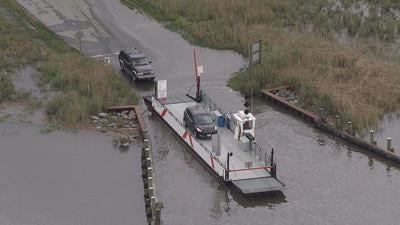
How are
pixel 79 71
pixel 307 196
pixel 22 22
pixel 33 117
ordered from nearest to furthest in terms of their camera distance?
pixel 307 196
pixel 33 117
pixel 79 71
pixel 22 22

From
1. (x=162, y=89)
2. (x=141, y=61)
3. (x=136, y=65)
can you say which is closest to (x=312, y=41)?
(x=141, y=61)

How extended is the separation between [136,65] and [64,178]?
14247 millimetres

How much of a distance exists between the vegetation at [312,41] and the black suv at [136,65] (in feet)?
18.0

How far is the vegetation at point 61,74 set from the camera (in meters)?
42.6

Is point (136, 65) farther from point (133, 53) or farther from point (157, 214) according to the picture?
point (157, 214)

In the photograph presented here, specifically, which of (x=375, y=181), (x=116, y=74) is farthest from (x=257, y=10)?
(x=375, y=181)

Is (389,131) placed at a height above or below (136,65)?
below

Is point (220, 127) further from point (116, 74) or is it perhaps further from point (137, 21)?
point (137, 21)

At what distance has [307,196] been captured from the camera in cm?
3416

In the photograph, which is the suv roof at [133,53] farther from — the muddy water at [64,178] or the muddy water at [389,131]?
the muddy water at [389,131]

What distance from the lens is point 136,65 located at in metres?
48.2

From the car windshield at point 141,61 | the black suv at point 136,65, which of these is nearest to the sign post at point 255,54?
the black suv at point 136,65

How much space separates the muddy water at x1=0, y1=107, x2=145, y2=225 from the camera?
32.3 m

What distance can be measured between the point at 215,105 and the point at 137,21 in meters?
20.6
